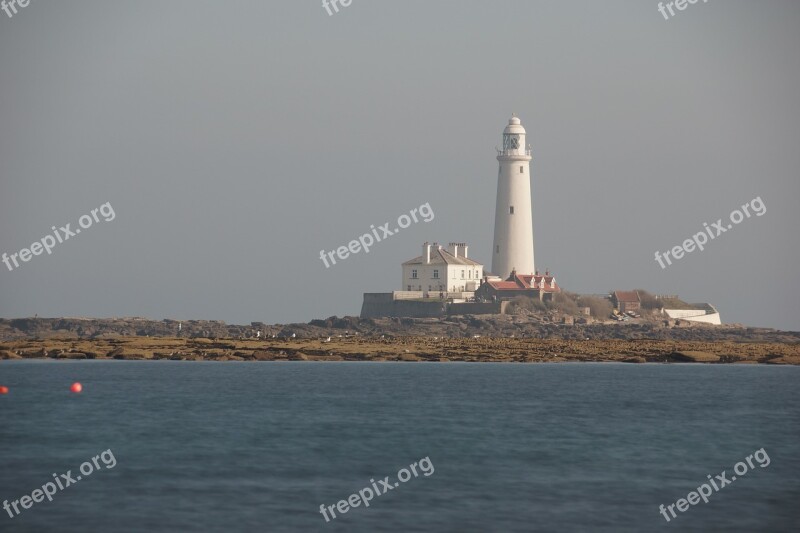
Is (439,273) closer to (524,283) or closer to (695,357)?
(524,283)

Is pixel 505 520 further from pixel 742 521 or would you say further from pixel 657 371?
pixel 657 371

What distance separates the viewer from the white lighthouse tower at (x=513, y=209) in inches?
4112

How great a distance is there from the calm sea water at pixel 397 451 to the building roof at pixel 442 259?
147ft

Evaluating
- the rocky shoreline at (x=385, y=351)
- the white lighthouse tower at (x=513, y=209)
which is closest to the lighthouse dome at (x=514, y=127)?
A: the white lighthouse tower at (x=513, y=209)

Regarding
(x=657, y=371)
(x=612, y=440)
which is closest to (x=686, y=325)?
(x=657, y=371)

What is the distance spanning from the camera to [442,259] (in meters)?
107

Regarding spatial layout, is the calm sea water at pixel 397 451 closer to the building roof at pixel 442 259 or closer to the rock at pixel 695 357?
the rock at pixel 695 357

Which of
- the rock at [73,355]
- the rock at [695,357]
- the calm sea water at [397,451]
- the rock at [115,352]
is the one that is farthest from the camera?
the rock at [695,357]

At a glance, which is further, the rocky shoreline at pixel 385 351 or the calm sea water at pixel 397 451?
the rocky shoreline at pixel 385 351

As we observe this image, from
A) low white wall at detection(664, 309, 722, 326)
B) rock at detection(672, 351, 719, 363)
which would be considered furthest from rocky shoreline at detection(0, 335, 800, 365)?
low white wall at detection(664, 309, 722, 326)

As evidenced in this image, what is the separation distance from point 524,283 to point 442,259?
7576mm

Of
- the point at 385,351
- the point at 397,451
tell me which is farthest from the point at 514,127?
the point at 397,451

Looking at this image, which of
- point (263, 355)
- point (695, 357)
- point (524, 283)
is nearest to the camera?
point (263, 355)

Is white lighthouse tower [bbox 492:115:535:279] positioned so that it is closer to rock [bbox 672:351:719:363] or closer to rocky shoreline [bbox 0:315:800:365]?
rocky shoreline [bbox 0:315:800:365]
